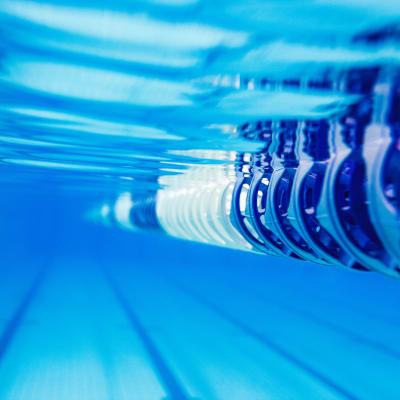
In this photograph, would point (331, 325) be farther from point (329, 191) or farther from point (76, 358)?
A: point (329, 191)

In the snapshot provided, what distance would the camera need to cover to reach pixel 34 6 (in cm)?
231

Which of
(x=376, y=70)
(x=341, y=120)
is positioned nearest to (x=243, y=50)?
(x=376, y=70)

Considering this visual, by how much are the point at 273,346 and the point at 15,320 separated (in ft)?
16.9

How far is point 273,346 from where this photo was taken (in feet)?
27.6

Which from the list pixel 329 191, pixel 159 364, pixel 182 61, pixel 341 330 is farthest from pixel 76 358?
pixel 341 330

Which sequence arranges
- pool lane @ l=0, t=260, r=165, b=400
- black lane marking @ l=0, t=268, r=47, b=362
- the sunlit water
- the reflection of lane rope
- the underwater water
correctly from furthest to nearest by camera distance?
black lane marking @ l=0, t=268, r=47, b=362
pool lane @ l=0, t=260, r=165, b=400
the reflection of lane rope
the underwater water
the sunlit water

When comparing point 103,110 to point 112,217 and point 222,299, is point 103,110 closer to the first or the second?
point 222,299

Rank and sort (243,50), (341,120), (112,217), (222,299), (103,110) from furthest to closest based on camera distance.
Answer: (112,217) → (222,299) → (103,110) → (341,120) → (243,50)

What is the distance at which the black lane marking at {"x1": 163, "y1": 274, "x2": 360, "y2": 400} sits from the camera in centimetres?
655

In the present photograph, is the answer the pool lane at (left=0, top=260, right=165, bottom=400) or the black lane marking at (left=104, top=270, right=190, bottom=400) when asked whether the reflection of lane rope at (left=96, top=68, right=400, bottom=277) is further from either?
the pool lane at (left=0, top=260, right=165, bottom=400)

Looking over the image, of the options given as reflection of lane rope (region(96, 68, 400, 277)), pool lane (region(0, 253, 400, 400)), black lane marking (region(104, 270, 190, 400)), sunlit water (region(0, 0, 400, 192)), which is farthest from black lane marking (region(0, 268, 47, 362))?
sunlit water (region(0, 0, 400, 192))

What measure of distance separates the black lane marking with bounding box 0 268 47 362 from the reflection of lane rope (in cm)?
387

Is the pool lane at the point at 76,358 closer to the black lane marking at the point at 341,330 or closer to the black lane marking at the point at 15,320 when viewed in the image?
the black lane marking at the point at 15,320

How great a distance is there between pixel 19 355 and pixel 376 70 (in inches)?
259
